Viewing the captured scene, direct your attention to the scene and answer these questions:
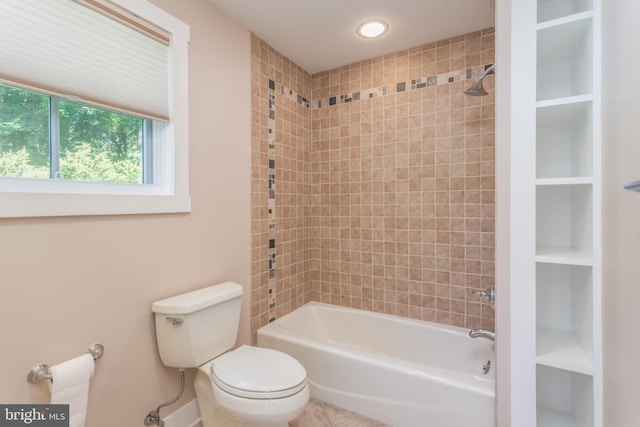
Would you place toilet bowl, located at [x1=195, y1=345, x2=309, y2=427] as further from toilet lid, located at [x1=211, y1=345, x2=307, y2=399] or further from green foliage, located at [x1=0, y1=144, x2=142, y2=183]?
green foliage, located at [x1=0, y1=144, x2=142, y2=183]

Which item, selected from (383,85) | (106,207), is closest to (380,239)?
(383,85)

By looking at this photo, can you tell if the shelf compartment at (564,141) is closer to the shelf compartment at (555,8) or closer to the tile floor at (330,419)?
the shelf compartment at (555,8)

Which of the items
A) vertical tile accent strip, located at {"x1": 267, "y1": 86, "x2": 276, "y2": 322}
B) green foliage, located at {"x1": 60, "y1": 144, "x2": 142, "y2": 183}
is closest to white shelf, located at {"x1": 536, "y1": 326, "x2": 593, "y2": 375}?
vertical tile accent strip, located at {"x1": 267, "y1": 86, "x2": 276, "y2": 322}

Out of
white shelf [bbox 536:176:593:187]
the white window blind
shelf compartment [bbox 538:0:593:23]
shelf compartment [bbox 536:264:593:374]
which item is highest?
shelf compartment [bbox 538:0:593:23]

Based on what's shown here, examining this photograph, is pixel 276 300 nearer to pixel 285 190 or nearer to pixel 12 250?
pixel 285 190

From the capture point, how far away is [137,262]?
1408 mm

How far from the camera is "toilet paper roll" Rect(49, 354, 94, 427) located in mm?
1094

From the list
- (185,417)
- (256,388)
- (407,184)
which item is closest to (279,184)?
(407,184)

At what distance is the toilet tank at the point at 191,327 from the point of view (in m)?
1.43

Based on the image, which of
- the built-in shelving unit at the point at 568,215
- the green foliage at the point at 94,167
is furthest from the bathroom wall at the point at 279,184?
the built-in shelving unit at the point at 568,215

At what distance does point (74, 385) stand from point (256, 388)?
673mm

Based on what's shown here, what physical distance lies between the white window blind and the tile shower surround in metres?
0.71

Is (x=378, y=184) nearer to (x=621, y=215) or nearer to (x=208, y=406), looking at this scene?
(x=621, y=215)

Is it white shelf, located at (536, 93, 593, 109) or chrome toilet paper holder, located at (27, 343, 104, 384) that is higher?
white shelf, located at (536, 93, 593, 109)
